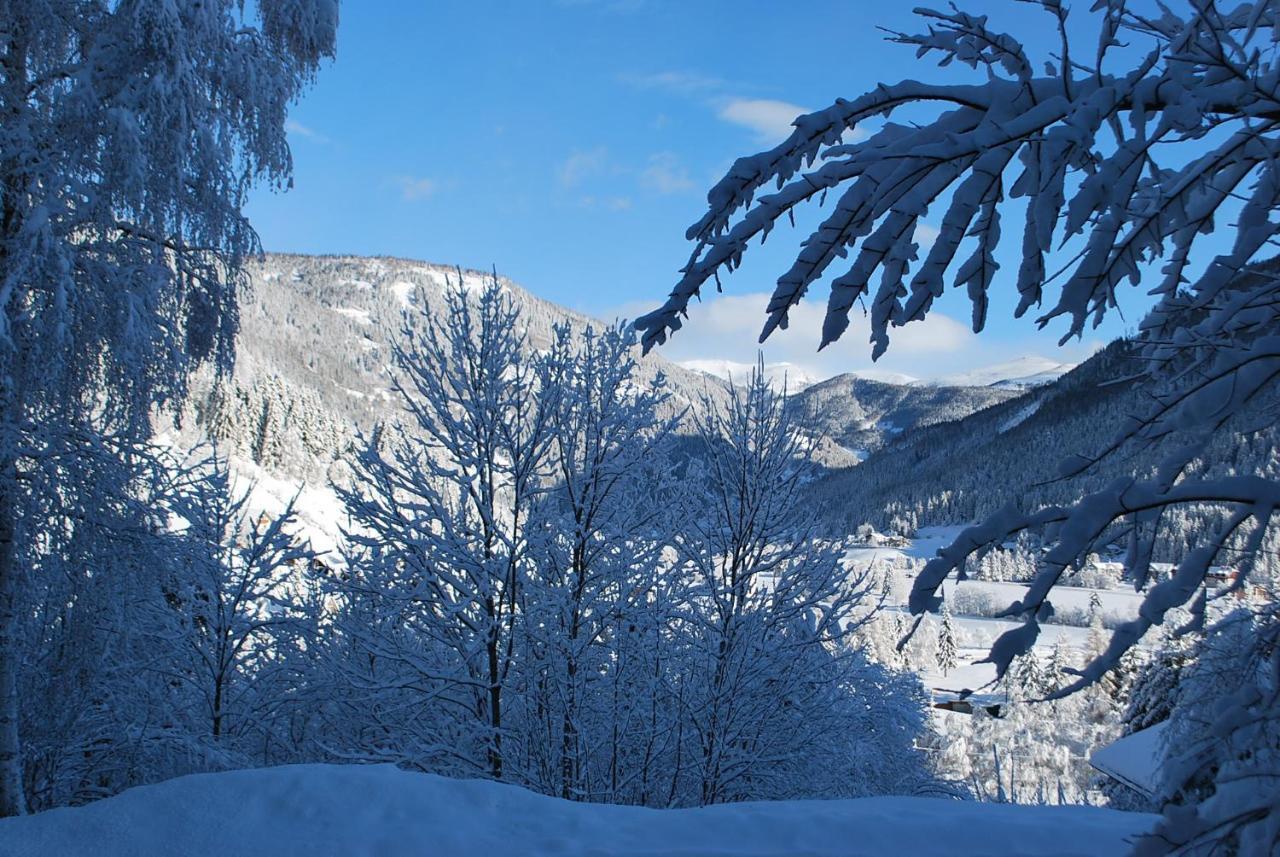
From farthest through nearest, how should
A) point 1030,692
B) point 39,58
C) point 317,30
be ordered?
point 1030,692, point 317,30, point 39,58

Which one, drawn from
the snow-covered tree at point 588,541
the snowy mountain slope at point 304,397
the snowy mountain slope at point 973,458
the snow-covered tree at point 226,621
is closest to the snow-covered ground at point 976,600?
the snowy mountain slope at point 973,458

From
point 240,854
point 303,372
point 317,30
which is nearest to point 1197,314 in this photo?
point 240,854

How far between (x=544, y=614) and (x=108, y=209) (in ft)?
18.4

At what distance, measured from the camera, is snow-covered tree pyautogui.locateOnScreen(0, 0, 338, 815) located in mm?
5164

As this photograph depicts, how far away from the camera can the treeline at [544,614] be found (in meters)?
8.41

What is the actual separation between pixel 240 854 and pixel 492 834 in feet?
3.85

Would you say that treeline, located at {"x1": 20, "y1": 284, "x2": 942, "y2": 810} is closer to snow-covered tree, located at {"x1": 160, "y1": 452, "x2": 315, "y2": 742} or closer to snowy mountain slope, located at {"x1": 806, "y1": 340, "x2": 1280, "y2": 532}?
snow-covered tree, located at {"x1": 160, "y1": 452, "x2": 315, "y2": 742}

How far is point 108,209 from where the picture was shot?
5.37m

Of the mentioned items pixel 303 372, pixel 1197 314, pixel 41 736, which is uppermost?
pixel 303 372

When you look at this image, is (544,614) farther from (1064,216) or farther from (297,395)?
(297,395)

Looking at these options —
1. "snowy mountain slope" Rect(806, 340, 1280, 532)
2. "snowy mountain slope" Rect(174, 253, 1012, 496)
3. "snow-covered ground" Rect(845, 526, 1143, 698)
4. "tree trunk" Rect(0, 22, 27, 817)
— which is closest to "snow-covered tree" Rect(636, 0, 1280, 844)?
"snowy mountain slope" Rect(174, 253, 1012, 496)

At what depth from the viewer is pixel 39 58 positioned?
5.55 m

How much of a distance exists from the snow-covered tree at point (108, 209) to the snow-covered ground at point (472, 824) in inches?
104

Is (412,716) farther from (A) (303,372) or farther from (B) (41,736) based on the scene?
(A) (303,372)
